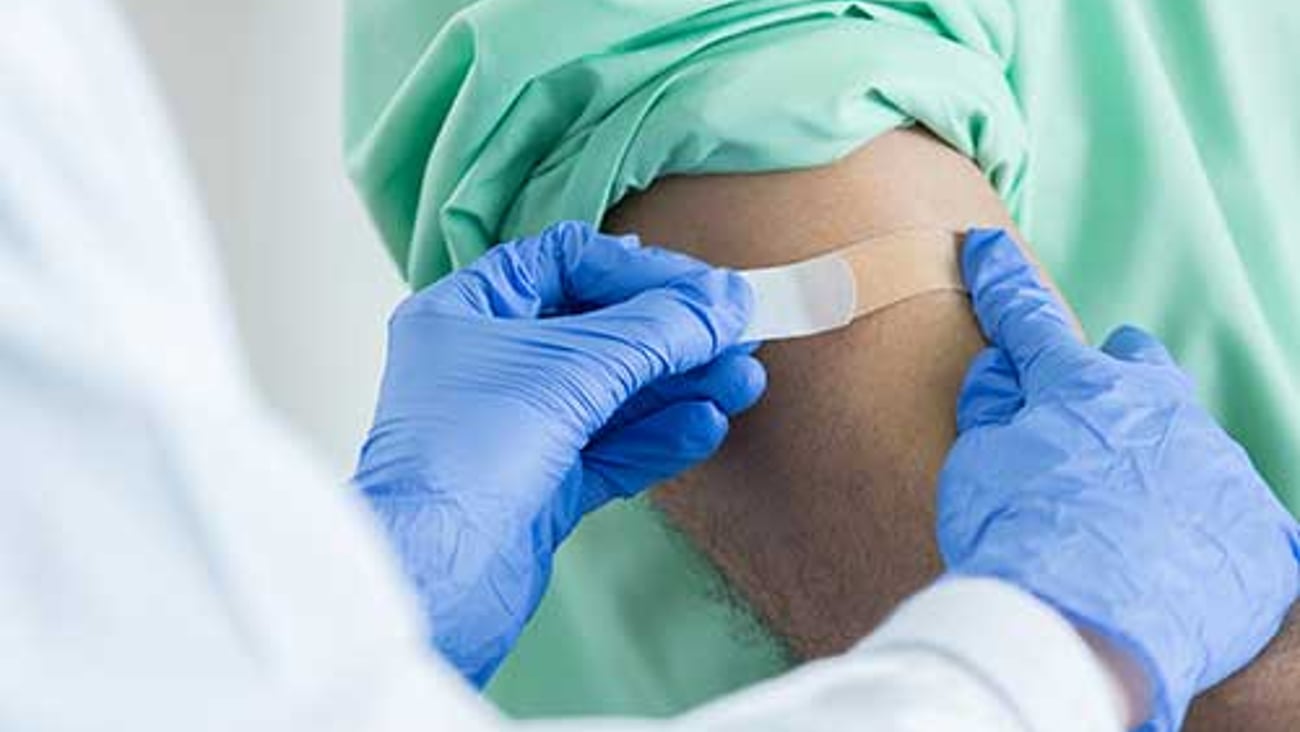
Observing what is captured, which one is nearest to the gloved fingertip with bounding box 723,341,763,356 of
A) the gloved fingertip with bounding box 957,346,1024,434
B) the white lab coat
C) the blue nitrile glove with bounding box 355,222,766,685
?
the blue nitrile glove with bounding box 355,222,766,685

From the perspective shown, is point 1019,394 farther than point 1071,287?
No

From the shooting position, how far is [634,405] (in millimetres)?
1117

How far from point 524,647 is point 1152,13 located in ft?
1.83

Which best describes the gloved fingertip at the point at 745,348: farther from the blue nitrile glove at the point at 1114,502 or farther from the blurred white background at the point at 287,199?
the blurred white background at the point at 287,199

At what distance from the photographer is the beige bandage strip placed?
3.44 feet

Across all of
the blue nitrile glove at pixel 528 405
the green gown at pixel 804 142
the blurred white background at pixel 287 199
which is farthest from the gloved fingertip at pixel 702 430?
the blurred white background at pixel 287 199

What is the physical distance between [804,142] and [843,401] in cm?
14

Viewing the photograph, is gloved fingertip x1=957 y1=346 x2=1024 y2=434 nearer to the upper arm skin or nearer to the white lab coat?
the upper arm skin

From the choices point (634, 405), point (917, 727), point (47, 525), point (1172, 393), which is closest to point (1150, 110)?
point (1172, 393)

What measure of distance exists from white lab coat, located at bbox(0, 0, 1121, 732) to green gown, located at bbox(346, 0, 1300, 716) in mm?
538

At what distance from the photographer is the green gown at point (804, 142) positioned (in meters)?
1.09

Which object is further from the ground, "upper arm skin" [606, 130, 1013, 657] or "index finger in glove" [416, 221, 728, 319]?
"index finger in glove" [416, 221, 728, 319]

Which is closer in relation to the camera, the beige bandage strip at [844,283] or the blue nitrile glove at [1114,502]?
the blue nitrile glove at [1114,502]

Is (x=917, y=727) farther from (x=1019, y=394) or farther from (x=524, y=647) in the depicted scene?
(x=524, y=647)
